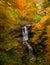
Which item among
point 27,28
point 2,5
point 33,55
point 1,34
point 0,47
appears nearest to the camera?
point 2,5

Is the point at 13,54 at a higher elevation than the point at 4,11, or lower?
lower

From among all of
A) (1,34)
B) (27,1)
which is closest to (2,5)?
(1,34)

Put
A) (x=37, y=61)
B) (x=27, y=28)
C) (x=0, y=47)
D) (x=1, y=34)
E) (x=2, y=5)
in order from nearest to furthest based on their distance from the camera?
1. (x=2, y=5)
2. (x=1, y=34)
3. (x=0, y=47)
4. (x=37, y=61)
5. (x=27, y=28)

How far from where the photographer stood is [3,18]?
27.5 ft

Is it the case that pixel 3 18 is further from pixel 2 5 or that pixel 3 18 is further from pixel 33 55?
pixel 33 55

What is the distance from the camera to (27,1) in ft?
37.2

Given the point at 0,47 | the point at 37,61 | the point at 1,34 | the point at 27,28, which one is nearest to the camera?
the point at 1,34

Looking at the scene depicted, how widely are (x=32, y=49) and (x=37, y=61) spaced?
196cm

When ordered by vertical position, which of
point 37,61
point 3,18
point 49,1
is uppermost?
point 49,1

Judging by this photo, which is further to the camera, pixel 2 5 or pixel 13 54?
pixel 13 54

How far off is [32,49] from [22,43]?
841mm

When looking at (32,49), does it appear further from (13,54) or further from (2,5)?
(2,5)

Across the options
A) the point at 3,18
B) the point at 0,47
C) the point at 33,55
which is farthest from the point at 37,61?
the point at 3,18

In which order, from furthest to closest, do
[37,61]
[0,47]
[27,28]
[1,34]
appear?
1. [27,28]
2. [37,61]
3. [0,47]
4. [1,34]
